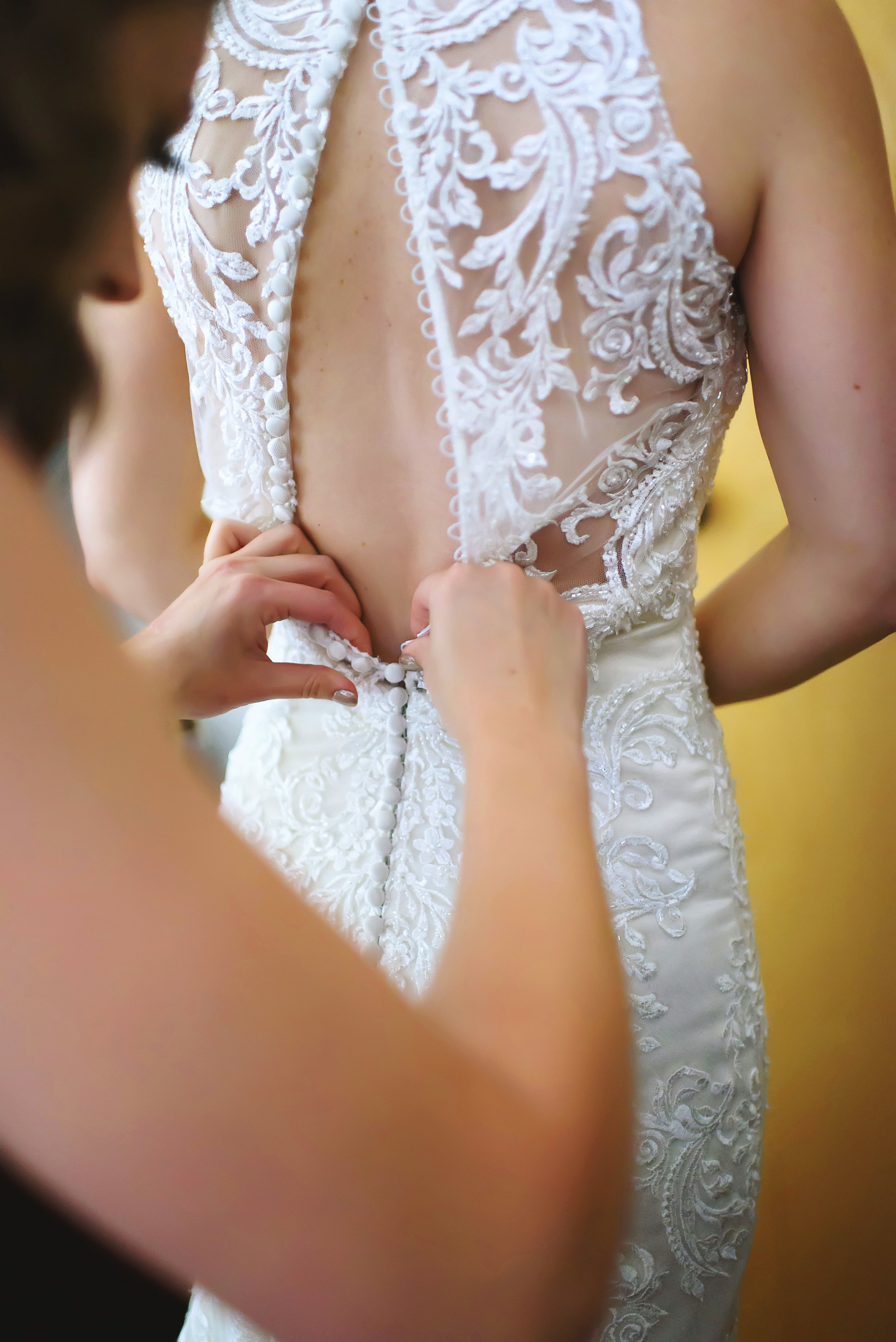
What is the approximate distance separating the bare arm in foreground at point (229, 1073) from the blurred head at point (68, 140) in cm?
14

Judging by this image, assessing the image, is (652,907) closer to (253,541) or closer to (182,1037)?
(253,541)

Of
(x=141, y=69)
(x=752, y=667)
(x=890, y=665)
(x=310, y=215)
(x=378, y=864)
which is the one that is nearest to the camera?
(x=141, y=69)

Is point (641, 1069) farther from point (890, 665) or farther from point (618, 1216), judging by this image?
point (890, 665)

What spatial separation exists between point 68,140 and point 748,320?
1.81 ft

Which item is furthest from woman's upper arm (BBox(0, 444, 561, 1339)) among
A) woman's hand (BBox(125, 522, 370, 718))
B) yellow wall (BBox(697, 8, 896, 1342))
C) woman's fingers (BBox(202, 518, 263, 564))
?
yellow wall (BBox(697, 8, 896, 1342))

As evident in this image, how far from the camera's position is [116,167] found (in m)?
0.37

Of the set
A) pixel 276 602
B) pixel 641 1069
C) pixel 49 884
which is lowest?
pixel 641 1069

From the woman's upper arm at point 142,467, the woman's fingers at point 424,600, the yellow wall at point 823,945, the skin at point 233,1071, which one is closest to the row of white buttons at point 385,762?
the woman's fingers at point 424,600

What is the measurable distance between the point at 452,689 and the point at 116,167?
0.30 metres

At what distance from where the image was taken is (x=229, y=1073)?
0.26m

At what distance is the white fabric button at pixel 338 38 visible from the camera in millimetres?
649

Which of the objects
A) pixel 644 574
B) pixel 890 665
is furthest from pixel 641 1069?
pixel 890 665

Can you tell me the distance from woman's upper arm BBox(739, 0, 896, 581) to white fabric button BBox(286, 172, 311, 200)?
0.31m

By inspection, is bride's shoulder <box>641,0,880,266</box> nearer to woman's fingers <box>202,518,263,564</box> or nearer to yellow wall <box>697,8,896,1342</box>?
woman's fingers <box>202,518,263,564</box>
